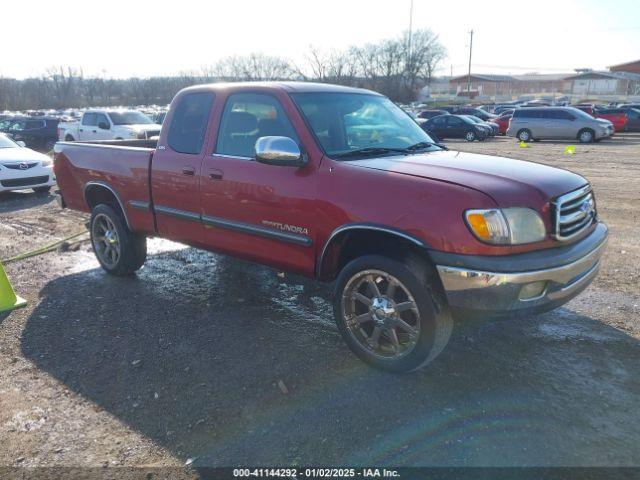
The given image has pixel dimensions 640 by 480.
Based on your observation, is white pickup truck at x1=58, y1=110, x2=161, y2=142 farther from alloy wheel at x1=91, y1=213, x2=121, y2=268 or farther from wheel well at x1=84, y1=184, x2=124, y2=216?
alloy wheel at x1=91, y1=213, x2=121, y2=268

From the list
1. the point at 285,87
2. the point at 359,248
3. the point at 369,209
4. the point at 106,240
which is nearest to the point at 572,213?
the point at 369,209

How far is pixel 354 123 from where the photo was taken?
434 cm

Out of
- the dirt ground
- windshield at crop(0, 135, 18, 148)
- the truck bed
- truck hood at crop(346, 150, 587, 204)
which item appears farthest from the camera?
windshield at crop(0, 135, 18, 148)

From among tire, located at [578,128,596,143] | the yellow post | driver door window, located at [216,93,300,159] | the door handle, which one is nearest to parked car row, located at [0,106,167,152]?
the yellow post

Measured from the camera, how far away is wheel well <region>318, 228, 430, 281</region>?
11.3 ft

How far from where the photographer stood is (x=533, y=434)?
2.96 metres

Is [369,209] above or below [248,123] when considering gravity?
below

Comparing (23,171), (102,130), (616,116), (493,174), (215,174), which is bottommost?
(616,116)

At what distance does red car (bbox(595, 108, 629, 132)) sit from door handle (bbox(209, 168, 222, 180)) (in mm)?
29381

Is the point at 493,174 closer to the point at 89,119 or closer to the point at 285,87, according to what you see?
the point at 285,87

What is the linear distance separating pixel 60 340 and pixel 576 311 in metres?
4.42

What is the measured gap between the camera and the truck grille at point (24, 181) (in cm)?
1078

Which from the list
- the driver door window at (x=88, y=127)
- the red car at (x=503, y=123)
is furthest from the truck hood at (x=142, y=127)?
the red car at (x=503, y=123)

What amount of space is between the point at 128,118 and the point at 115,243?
540 inches
